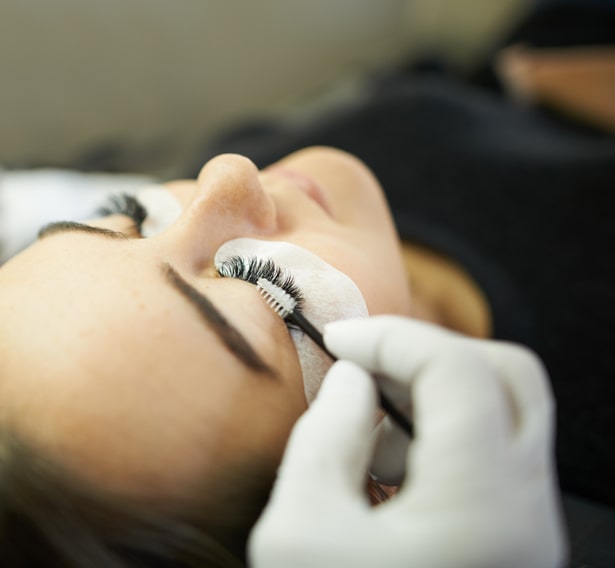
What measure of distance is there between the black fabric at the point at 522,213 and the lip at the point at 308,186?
328mm

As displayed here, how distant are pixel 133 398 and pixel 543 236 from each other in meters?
0.76

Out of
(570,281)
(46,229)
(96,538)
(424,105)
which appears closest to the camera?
(96,538)

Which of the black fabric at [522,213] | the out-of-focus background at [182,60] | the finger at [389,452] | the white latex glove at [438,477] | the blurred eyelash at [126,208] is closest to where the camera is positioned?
the white latex glove at [438,477]

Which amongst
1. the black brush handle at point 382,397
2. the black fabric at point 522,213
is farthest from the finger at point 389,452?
the black fabric at point 522,213

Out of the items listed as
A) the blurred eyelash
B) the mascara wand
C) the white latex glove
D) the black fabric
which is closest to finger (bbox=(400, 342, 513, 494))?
the white latex glove

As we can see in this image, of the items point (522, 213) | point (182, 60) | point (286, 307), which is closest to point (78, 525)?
point (286, 307)

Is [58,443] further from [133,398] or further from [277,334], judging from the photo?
[277,334]

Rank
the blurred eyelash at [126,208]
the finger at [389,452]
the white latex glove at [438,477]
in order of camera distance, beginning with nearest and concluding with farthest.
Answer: the white latex glove at [438,477], the finger at [389,452], the blurred eyelash at [126,208]

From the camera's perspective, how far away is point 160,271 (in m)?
0.49

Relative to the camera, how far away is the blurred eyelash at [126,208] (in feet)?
2.07

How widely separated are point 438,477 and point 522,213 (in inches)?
28.8

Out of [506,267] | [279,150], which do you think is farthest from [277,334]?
[279,150]

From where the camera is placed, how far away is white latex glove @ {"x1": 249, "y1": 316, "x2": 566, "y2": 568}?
1.15 ft

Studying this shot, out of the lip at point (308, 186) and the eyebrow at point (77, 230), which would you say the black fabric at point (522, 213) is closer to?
the lip at point (308, 186)
